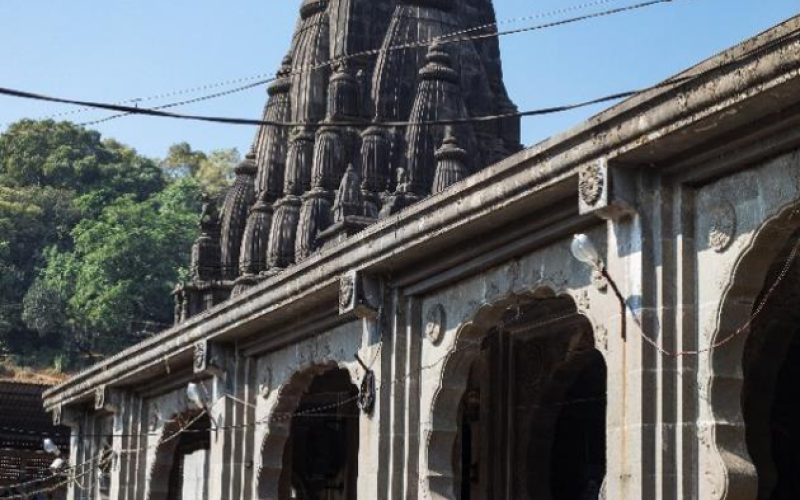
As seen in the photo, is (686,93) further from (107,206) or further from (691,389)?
(107,206)

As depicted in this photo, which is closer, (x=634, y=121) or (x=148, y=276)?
(x=634, y=121)

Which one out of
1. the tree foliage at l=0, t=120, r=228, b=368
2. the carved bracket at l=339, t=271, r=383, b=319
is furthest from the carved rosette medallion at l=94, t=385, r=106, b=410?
the tree foliage at l=0, t=120, r=228, b=368

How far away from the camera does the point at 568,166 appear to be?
15977mm

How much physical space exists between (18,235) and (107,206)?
6007 mm

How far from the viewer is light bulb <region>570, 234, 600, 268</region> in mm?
15250

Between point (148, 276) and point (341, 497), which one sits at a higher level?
point (148, 276)

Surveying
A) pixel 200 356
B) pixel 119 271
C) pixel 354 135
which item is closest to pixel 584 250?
pixel 200 356

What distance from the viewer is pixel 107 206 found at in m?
101

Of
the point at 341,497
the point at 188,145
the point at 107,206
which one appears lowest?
the point at 341,497

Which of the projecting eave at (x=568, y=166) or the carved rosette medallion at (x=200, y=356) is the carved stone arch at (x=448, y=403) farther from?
the carved rosette medallion at (x=200, y=356)

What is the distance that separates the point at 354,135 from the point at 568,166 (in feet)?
82.0

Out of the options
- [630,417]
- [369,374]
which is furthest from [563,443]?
[630,417]

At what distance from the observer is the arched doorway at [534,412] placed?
74.3 ft

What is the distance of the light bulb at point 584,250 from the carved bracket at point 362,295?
522 centimetres
